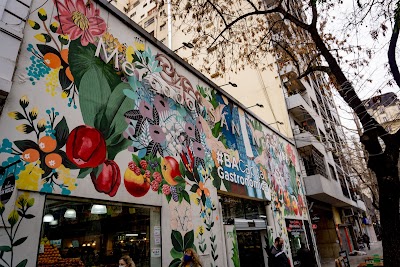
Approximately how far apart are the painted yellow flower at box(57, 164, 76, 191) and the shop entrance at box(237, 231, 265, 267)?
6377mm

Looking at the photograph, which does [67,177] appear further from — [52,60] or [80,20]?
[80,20]

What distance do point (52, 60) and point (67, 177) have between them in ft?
7.12

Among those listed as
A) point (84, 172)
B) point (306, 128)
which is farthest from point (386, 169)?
point (306, 128)

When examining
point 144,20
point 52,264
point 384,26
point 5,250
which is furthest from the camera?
point 144,20

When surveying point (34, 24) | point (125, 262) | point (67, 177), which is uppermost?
point (34, 24)

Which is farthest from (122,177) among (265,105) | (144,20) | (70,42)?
(144,20)

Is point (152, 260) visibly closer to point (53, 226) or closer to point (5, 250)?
point (53, 226)

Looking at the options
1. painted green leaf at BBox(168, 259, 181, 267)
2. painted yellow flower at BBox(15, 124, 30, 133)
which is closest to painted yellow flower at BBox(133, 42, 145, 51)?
painted yellow flower at BBox(15, 124, 30, 133)

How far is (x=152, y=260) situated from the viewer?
219 inches

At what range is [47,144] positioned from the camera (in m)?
4.25

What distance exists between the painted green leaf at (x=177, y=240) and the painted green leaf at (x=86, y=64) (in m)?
3.68

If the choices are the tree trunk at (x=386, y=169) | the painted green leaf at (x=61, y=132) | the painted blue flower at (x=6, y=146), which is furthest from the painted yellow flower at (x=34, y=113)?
the tree trunk at (x=386, y=169)

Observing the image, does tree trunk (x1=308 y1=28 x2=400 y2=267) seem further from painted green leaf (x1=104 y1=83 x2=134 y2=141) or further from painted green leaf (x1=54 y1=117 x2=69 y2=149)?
painted green leaf (x1=54 y1=117 x2=69 y2=149)

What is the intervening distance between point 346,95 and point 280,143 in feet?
24.9
